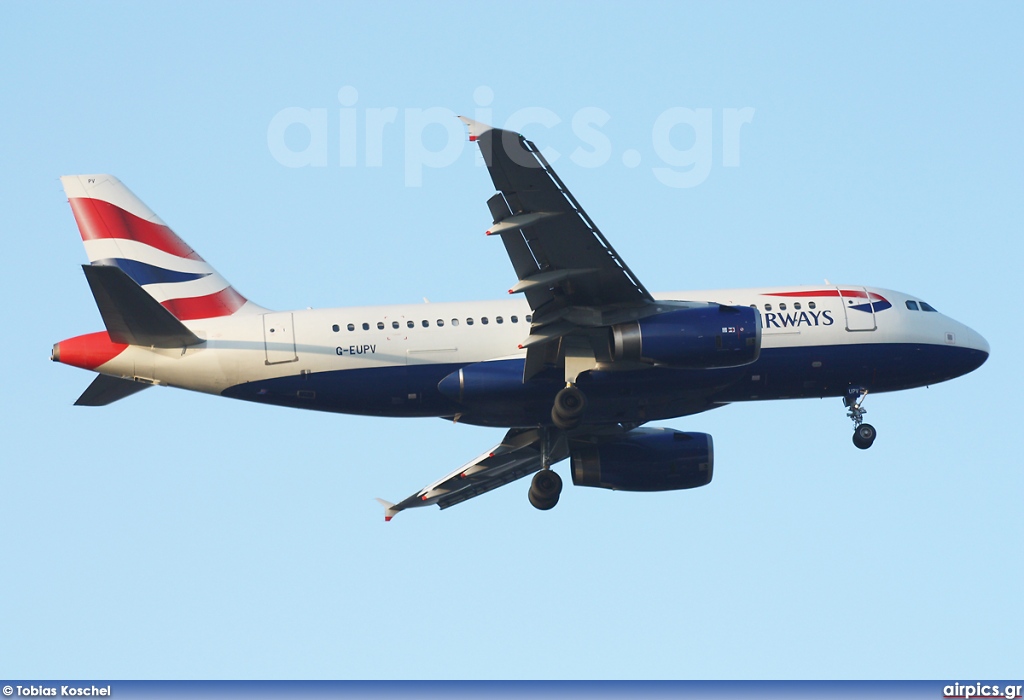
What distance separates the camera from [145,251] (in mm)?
45844

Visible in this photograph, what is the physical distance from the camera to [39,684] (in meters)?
41.1

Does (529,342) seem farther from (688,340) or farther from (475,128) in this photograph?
(475,128)

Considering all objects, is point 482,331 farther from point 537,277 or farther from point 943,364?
point 943,364

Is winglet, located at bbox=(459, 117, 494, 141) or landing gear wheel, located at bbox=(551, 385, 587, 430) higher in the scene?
winglet, located at bbox=(459, 117, 494, 141)

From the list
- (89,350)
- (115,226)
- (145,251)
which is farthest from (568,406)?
(115,226)

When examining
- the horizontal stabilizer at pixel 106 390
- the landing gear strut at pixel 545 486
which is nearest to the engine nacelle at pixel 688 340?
the landing gear strut at pixel 545 486

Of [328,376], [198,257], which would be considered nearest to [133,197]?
[198,257]

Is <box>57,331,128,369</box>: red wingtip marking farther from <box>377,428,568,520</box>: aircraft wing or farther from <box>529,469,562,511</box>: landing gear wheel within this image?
<box>529,469,562,511</box>: landing gear wheel

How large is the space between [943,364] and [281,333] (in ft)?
69.5

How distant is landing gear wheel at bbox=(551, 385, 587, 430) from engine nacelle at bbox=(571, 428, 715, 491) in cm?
672

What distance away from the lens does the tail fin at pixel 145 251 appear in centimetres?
4469

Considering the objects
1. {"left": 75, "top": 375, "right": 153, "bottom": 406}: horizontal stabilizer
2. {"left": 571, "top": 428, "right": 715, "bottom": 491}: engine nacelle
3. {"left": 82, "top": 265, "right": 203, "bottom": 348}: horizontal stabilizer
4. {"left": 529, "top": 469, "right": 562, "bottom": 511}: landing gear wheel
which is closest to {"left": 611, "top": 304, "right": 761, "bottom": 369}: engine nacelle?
{"left": 529, "top": 469, "right": 562, "bottom": 511}: landing gear wheel

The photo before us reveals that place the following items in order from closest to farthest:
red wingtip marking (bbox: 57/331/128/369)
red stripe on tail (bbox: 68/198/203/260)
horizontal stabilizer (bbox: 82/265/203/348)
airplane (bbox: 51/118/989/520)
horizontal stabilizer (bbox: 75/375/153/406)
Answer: horizontal stabilizer (bbox: 82/265/203/348) < airplane (bbox: 51/118/989/520) < red wingtip marking (bbox: 57/331/128/369) < horizontal stabilizer (bbox: 75/375/153/406) < red stripe on tail (bbox: 68/198/203/260)

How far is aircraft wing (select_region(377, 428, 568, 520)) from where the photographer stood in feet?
160
